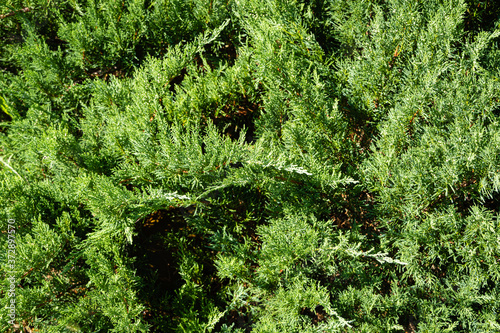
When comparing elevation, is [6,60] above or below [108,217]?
above

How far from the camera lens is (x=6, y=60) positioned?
9.48 ft

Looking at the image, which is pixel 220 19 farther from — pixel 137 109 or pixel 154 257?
pixel 154 257

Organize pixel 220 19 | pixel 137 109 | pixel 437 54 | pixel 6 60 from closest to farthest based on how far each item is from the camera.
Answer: pixel 437 54 < pixel 137 109 < pixel 220 19 < pixel 6 60

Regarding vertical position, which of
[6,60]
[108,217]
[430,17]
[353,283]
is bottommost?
[353,283]

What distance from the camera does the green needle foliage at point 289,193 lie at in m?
1.59

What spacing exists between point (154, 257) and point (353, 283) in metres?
1.20

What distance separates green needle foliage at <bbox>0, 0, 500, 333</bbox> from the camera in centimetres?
159

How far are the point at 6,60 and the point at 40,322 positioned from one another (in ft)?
7.38

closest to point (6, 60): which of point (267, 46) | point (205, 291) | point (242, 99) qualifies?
point (242, 99)

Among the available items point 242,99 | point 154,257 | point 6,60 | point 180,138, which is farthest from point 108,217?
point 6,60

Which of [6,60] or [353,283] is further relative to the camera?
[6,60]

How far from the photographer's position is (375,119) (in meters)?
1.90

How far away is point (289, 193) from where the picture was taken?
1.82 meters

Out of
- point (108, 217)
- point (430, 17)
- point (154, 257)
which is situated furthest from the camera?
point (154, 257)
